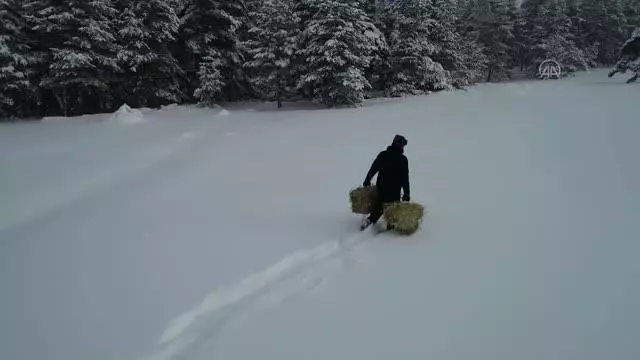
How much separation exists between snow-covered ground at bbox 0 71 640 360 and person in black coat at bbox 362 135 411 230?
447mm

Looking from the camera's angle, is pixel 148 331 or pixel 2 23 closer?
pixel 148 331

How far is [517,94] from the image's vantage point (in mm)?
23812

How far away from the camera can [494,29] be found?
130 feet

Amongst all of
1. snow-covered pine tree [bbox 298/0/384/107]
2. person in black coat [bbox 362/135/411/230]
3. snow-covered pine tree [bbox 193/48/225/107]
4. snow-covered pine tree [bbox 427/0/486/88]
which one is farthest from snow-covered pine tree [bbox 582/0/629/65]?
person in black coat [bbox 362/135/411/230]

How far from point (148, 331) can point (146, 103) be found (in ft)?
67.1

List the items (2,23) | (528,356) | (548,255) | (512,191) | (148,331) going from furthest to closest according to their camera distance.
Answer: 1. (2,23)
2. (512,191)
3. (548,255)
4. (148,331)
5. (528,356)

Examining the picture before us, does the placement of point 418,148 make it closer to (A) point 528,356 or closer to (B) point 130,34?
(A) point 528,356

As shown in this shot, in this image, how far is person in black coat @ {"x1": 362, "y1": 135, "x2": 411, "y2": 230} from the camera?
5.78 m

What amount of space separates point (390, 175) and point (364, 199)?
1.61 feet

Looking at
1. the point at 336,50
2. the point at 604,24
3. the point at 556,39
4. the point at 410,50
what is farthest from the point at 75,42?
the point at 604,24

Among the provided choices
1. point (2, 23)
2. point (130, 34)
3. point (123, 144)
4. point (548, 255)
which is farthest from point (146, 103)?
point (548, 255)

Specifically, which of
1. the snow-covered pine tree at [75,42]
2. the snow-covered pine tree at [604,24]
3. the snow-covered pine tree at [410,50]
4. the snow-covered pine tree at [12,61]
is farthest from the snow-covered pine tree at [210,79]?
the snow-covered pine tree at [604,24]

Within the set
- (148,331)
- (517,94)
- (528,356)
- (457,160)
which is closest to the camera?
(528,356)

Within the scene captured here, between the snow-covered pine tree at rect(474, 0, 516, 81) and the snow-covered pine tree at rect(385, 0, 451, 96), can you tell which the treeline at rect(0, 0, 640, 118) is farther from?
the snow-covered pine tree at rect(474, 0, 516, 81)
